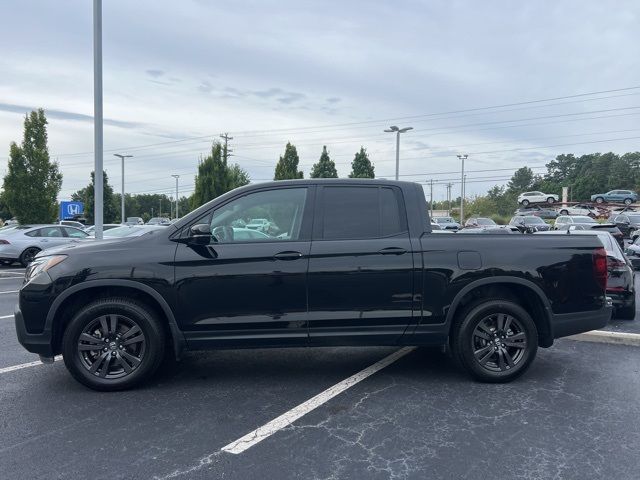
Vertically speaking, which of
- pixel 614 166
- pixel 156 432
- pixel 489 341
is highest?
pixel 614 166

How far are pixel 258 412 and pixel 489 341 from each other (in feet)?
7.40

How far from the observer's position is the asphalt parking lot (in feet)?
10.6

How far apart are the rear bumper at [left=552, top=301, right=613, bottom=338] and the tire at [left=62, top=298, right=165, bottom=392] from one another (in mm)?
3677

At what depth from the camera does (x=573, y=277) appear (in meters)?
4.86

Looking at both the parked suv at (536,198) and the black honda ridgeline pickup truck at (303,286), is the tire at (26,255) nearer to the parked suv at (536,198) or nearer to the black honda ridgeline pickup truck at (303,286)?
the black honda ridgeline pickup truck at (303,286)

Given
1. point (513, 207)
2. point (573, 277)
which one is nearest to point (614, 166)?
point (513, 207)

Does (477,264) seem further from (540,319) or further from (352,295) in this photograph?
(352,295)

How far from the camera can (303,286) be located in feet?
14.8

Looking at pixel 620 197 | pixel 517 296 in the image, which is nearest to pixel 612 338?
pixel 517 296

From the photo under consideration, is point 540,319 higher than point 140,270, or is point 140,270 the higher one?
point 140,270

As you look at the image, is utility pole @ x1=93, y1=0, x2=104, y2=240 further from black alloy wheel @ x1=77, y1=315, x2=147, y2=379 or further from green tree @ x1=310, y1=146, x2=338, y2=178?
green tree @ x1=310, y1=146, x2=338, y2=178

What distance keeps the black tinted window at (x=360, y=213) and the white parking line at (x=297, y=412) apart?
54.2 inches

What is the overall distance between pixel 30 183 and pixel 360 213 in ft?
70.3

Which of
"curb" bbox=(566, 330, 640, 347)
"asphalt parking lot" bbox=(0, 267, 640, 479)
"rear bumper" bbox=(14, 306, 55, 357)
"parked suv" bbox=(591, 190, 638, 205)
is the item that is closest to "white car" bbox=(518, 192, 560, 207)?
"parked suv" bbox=(591, 190, 638, 205)
